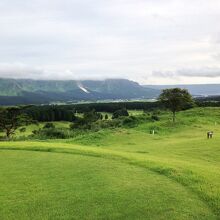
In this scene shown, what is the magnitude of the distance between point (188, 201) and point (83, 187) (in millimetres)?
3370

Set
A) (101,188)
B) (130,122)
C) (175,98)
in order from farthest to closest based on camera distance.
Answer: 1. (130,122)
2. (175,98)
3. (101,188)

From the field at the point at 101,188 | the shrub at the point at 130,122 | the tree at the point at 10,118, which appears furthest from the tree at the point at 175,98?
the field at the point at 101,188

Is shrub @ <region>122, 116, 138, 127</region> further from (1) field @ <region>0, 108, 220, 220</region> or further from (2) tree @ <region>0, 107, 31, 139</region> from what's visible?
(1) field @ <region>0, 108, 220, 220</region>

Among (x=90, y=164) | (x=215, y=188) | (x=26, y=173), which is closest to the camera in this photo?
(x=215, y=188)

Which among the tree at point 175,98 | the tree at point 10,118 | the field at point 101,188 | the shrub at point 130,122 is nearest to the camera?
the field at point 101,188

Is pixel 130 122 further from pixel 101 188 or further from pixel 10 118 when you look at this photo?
pixel 101 188

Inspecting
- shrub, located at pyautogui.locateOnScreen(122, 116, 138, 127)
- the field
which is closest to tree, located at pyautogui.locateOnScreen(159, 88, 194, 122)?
shrub, located at pyautogui.locateOnScreen(122, 116, 138, 127)

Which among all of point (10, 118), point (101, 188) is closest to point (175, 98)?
point (10, 118)

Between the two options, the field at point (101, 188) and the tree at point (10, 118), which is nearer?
the field at point (101, 188)

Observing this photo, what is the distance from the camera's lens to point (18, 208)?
10.3m

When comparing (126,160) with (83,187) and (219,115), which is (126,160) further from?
(219,115)

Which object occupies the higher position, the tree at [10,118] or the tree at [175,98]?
the tree at [175,98]

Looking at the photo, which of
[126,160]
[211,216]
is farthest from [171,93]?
[211,216]

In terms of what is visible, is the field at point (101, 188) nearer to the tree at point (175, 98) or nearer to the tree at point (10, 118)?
the tree at point (175, 98)
